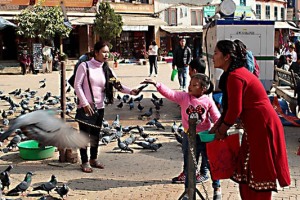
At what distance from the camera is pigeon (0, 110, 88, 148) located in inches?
169

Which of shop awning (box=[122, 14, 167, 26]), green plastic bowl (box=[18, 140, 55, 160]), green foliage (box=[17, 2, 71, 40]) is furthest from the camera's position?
shop awning (box=[122, 14, 167, 26])

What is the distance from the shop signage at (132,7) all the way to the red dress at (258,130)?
32.9m

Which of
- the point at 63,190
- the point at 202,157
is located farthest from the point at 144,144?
the point at 63,190

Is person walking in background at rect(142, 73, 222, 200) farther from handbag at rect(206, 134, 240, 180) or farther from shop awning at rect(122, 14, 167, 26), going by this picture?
shop awning at rect(122, 14, 167, 26)

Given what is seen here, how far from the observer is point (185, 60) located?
12805mm

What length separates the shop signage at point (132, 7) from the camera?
118ft

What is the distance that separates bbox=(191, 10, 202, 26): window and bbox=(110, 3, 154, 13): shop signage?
454cm

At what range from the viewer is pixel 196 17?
41.7m

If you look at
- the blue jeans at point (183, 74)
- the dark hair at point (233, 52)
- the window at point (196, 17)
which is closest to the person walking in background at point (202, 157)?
the dark hair at point (233, 52)

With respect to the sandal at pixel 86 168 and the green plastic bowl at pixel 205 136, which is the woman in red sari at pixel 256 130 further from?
the sandal at pixel 86 168

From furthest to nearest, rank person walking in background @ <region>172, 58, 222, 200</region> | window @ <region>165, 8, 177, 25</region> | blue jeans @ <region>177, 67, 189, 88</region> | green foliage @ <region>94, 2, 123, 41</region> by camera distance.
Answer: window @ <region>165, 8, 177, 25</region> < green foliage @ <region>94, 2, 123, 41</region> < blue jeans @ <region>177, 67, 189, 88</region> < person walking in background @ <region>172, 58, 222, 200</region>

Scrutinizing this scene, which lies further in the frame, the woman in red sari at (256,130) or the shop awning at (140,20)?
the shop awning at (140,20)

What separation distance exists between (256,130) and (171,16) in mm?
37165

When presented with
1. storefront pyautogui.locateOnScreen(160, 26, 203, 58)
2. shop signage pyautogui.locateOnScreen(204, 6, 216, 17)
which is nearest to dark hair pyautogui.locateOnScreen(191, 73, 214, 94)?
storefront pyautogui.locateOnScreen(160, 26, 203, 58)
